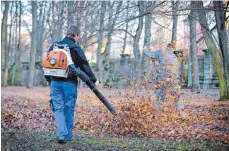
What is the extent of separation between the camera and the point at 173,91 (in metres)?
8.62

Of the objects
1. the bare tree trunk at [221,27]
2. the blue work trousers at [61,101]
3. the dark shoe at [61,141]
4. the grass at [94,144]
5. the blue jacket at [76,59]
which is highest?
the bare tree trunk at [221,27]

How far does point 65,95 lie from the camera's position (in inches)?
223

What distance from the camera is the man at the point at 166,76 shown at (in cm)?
843

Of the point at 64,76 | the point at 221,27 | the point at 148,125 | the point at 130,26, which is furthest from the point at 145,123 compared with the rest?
the point at 130,26

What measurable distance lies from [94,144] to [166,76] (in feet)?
11.5

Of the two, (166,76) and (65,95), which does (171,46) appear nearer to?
(166,76)

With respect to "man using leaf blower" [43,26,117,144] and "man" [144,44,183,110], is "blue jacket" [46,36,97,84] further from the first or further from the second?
"man" [144,44,183,110]

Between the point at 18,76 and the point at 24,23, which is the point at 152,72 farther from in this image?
the point at 24,23

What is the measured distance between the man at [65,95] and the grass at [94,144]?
0.77 ft

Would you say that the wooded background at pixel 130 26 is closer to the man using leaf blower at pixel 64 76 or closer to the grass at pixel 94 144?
the man using leaf blower at pixel 64 76

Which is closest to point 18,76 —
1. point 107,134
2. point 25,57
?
point 107,134

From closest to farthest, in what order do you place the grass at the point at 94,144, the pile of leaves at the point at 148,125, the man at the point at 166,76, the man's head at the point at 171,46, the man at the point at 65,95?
the grass at the point at 94,144 → the man at the point at 65,95 → the pile of leaves at the point at 148,125 → the man at the point at 166,76 → the man's head at the point at 171,46

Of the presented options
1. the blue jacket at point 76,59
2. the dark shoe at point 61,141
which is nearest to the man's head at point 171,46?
the blue jacket at point 76,59

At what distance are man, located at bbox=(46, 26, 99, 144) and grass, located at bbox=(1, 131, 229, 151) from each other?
0.24 metres
